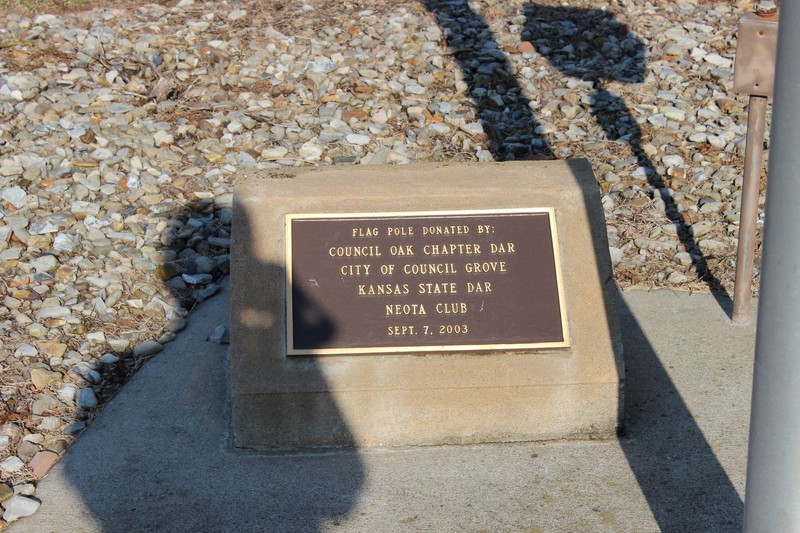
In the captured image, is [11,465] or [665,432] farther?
[665,432]

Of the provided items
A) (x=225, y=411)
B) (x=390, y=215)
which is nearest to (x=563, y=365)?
(x=390, y=215)

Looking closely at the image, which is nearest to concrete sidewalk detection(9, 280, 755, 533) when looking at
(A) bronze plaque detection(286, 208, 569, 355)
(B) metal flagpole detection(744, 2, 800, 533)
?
(A) bronze plaque detection(286, 208, 569, 355)

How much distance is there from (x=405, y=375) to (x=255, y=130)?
9.86 ft

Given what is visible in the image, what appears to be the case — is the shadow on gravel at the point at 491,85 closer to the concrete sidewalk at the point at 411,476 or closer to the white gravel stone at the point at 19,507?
the concrete sidewalk at the point at 411,476

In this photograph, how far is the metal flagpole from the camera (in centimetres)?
214

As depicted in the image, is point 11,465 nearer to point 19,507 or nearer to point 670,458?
point 19,507

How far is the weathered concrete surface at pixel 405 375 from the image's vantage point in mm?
3684

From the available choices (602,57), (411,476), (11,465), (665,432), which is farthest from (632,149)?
(11,465)

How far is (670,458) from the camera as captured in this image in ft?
12.0

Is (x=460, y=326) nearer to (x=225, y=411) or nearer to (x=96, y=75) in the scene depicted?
(x=225, y=411)

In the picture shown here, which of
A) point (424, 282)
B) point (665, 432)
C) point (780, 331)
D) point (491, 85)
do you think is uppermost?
point (780, 331)

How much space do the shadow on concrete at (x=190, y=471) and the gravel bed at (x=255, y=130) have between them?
17 centimetres

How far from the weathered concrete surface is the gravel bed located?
2.94 ft

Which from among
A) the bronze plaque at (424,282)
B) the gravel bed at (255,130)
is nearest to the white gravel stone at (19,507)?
the gravel bed at (255,130)
